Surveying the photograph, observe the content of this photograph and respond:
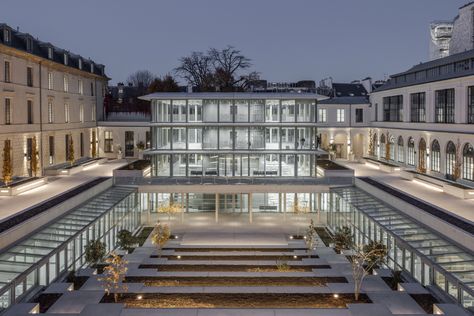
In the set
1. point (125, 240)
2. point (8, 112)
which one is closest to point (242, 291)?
point (125, 240)

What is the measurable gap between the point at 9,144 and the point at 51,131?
9.21 metres

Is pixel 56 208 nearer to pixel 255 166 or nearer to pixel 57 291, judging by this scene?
pixel 57 291

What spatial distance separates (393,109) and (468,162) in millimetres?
19366

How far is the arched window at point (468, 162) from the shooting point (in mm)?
35094

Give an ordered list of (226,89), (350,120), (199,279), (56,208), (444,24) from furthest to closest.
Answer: (444,24) → (226,89) → (350,120) → (56,208) → (199,279)

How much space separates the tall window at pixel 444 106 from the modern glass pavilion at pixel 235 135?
33.1 feet

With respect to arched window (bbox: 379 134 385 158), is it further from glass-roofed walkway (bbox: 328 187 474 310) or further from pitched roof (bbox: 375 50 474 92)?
glass-roofed walkway (bbox: 328 187 474 310)

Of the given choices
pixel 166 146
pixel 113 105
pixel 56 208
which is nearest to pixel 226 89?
pixel 113 105

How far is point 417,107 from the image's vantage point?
156 ft

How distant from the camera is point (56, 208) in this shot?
25.2 meters

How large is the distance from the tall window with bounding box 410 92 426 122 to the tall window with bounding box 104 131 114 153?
34314 millimetres

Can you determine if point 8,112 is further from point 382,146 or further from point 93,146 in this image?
point 382,146

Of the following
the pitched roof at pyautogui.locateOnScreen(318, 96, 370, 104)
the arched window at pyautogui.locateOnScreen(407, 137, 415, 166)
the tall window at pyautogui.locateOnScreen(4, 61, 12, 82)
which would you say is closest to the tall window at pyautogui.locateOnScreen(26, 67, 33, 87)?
the tall window at pyautogui.locateOnScreen(4, 61, 12, 82)

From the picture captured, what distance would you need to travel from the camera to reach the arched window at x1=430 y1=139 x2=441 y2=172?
41.6 meters
